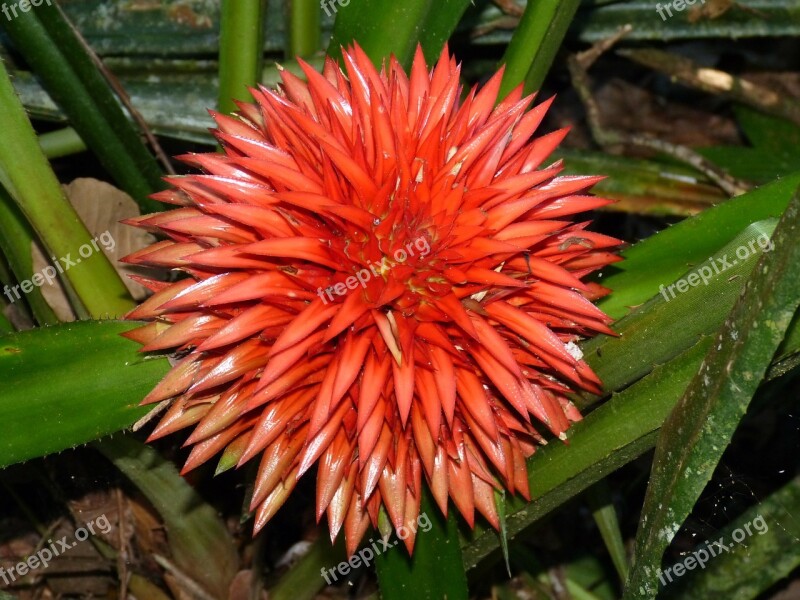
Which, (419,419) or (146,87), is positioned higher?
(146,87)

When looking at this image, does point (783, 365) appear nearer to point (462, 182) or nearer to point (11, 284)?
point (462, 182)

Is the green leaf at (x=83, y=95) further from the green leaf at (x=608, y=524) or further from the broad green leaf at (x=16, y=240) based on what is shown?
the green leaf at (x=608, y=524)

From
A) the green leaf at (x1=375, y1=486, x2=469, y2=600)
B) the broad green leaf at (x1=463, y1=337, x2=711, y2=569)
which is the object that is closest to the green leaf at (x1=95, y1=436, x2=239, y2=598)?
the green leaf at (x1=375, y1=486, x2=469, y2=600)

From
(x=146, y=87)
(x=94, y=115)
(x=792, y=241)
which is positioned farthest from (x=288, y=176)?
(x=146, y=87)

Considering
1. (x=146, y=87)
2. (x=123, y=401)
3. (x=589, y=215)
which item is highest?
(x=146, y=87)

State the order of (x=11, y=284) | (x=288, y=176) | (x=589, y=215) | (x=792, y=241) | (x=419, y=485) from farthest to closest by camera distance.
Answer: (x=589, y=215), (x=11, y=284), (x=419, y=485), (x=288, y=176), (x=792, y=241)
